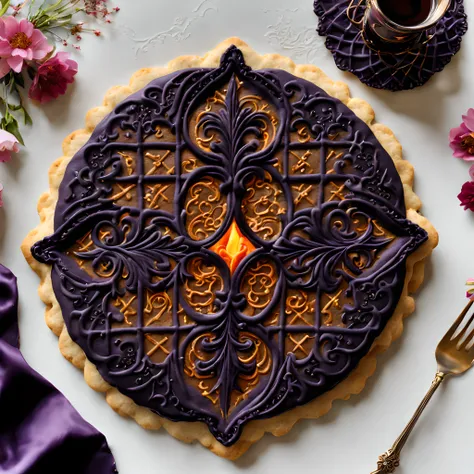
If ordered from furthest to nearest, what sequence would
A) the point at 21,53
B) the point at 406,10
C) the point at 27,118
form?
the point at 27,118, the point at 21,53, the point at 406,10

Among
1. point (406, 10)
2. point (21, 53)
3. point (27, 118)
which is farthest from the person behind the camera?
point (27, 118)

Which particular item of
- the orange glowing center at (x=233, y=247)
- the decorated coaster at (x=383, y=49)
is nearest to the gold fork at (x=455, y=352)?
the orange glowing center at (x=233, y=247)

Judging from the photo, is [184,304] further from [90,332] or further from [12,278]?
[12,278]

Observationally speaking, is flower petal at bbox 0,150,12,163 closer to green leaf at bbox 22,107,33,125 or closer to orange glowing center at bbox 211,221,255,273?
green leaf at bbox 22,107,33,125

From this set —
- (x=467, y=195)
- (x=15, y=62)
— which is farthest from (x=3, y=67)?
(x=467, y=195)

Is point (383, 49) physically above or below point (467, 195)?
above

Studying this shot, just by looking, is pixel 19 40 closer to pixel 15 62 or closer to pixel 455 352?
pixel 15 62

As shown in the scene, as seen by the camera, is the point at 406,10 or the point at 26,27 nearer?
the point at 406,10
